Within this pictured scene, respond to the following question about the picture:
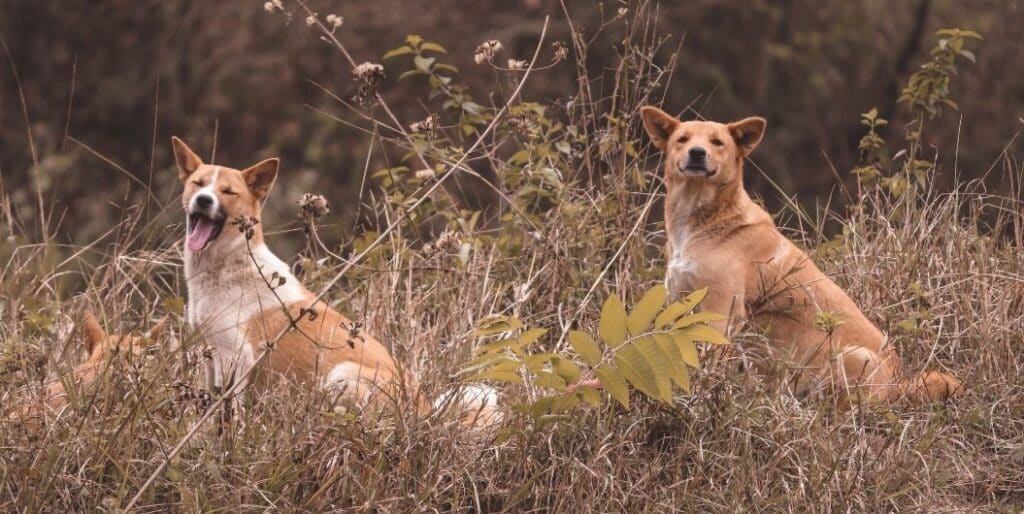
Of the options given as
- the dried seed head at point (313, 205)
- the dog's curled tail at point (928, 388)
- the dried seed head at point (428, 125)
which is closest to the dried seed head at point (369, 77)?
the dried seed head at point (428, 125)

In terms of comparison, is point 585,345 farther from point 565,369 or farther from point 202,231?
point 202,231

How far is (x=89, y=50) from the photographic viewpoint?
1355cm

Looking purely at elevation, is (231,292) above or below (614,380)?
below

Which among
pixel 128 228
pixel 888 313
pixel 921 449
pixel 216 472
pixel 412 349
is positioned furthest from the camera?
pixel 128 228

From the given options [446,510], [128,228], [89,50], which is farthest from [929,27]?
[446,510]

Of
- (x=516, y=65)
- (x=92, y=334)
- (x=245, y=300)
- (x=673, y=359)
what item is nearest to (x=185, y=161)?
(x=245, y=300)

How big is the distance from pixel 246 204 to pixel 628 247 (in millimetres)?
1488

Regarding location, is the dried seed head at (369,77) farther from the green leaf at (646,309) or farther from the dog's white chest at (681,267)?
the dog's white chest at (681,267)

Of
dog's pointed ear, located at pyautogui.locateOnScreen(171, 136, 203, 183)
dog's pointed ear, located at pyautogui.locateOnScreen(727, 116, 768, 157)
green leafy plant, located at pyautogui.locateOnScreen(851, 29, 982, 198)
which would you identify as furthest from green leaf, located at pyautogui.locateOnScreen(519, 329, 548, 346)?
green leafy plant, located at pyautogui.locateOnScreen(851, 29, 982, 198)

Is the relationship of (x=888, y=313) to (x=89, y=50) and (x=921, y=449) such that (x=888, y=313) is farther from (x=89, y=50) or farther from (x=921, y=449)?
(x=89, y=50)

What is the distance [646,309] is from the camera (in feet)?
15.1

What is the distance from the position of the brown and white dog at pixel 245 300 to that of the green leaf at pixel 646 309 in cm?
114

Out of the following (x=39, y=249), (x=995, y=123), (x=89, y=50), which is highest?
(x=39, y=249)

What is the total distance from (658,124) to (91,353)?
2.23m
